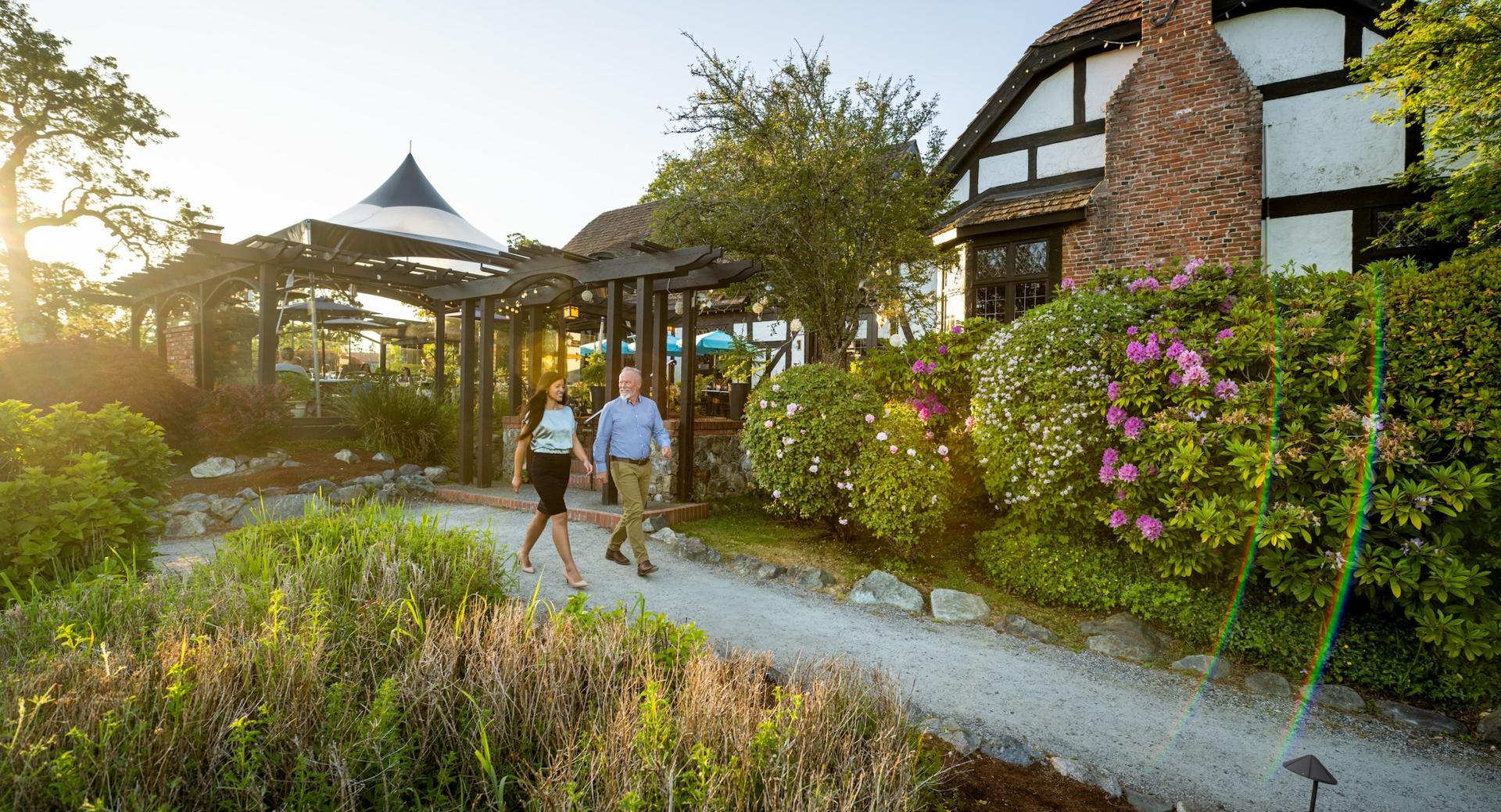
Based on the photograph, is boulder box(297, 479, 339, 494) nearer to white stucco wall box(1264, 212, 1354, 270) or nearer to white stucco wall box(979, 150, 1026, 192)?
white stucco wall box(979, 150, 1026, 192)

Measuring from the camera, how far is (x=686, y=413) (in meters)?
8.12

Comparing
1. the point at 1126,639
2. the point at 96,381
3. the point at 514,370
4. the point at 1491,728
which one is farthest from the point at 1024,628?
the point at 96,381

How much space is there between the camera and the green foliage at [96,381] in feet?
26.5

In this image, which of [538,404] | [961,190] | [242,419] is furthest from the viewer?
[961,190]

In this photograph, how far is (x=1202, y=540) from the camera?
167 inches

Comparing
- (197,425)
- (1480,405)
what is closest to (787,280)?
(1480,405)

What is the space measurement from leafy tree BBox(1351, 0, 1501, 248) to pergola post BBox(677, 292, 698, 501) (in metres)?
8.88

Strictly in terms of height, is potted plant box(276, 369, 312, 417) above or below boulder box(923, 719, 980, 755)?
above

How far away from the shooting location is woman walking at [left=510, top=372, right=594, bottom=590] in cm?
505

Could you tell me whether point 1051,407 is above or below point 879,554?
above

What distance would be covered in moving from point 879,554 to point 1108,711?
9.26 feet

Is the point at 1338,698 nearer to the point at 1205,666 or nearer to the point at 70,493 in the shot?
the point at 1205,666

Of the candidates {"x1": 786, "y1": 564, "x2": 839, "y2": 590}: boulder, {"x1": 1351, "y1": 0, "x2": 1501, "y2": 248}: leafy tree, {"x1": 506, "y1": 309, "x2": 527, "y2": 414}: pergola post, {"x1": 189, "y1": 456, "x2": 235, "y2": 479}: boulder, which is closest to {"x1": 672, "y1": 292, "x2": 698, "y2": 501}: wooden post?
{"x1": 786, "y1": 564, "x2": 839, "y2": 590}: boulder

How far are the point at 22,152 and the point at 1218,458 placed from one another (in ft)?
84.7
